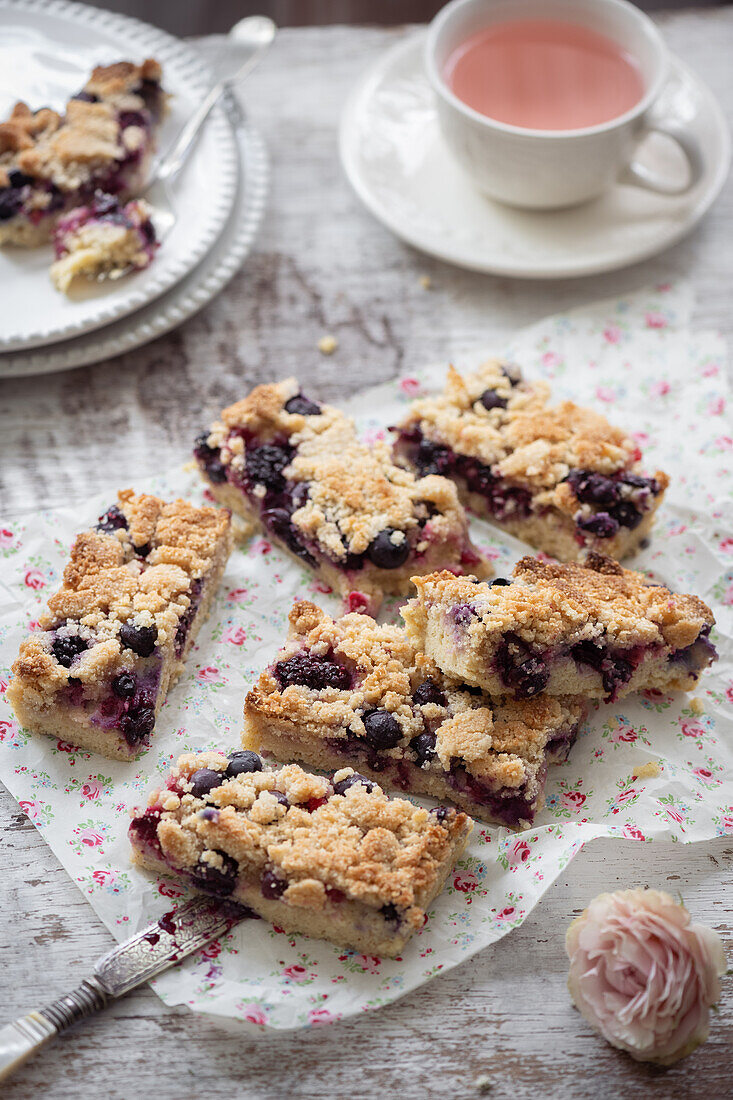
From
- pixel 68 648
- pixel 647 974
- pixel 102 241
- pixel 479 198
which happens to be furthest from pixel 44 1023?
pixel 479 198

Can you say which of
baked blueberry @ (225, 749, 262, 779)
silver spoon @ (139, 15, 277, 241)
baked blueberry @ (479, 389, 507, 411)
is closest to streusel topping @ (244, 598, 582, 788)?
baked blueberry @ (225, 749, 262, 779)

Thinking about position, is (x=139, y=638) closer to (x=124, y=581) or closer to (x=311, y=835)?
(x=124, y=581)

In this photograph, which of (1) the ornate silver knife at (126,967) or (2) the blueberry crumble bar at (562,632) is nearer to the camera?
(1) the ornate silver knife at (126,967)

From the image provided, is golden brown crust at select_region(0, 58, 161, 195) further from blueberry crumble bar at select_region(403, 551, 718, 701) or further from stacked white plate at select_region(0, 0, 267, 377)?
blueberry crumble bar at select_region(403, 551, 718, 701)

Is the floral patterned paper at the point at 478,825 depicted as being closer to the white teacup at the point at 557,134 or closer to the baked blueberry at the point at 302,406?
the baked blueberry at the point at 302,406

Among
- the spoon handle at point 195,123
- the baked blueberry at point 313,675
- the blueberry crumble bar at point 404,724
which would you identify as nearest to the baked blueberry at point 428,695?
the blueberry crumble bar at point 404,724

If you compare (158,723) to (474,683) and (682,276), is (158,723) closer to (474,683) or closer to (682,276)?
(474,683)

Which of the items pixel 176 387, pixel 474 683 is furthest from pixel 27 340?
pixel 474 683
